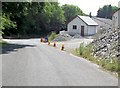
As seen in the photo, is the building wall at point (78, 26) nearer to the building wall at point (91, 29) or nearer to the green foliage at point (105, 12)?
the building wall at point (91, 29)

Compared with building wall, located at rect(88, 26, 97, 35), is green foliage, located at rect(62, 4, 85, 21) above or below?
above

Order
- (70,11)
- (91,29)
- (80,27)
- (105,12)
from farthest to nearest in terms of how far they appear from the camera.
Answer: (105,12) → (70,11) → (91,29) → (80,27)

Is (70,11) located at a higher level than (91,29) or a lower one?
higher

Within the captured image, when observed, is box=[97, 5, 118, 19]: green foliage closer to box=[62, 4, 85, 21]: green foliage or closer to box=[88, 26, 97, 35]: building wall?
box=[62, 4, 85, 21]: green foliage

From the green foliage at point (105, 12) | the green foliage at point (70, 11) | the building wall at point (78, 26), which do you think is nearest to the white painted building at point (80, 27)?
the building wall at point (78, 26)

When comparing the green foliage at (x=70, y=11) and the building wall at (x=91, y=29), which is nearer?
the building wall at (x=91, y=29)

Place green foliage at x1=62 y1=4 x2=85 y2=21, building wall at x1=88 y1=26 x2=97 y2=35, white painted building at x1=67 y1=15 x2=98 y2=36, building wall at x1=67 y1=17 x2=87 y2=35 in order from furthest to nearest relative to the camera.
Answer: green foliage at x1=62 y1=4 x2=85 y2=21
building wall at x1=88 y1=26 x2=97 y2=35
building wall at x1=67 y1=17 x2=87 y2=35
white painted building at x1=67 y1=15 x2=98 y2=36

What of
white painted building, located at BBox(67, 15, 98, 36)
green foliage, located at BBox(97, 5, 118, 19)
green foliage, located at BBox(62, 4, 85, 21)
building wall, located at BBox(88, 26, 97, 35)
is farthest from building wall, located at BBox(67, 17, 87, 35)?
green foliage, located at BBox(97, 5, 118, 19)

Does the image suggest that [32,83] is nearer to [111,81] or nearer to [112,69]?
[111,81]

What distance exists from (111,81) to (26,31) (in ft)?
254

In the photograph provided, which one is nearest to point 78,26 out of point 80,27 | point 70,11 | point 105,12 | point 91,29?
point 80,27

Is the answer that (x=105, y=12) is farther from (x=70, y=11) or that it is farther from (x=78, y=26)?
(x=78, y=26)

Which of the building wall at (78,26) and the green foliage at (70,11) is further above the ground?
the green foliage at (70,11)

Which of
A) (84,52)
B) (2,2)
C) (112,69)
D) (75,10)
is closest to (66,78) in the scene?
(112,69)
